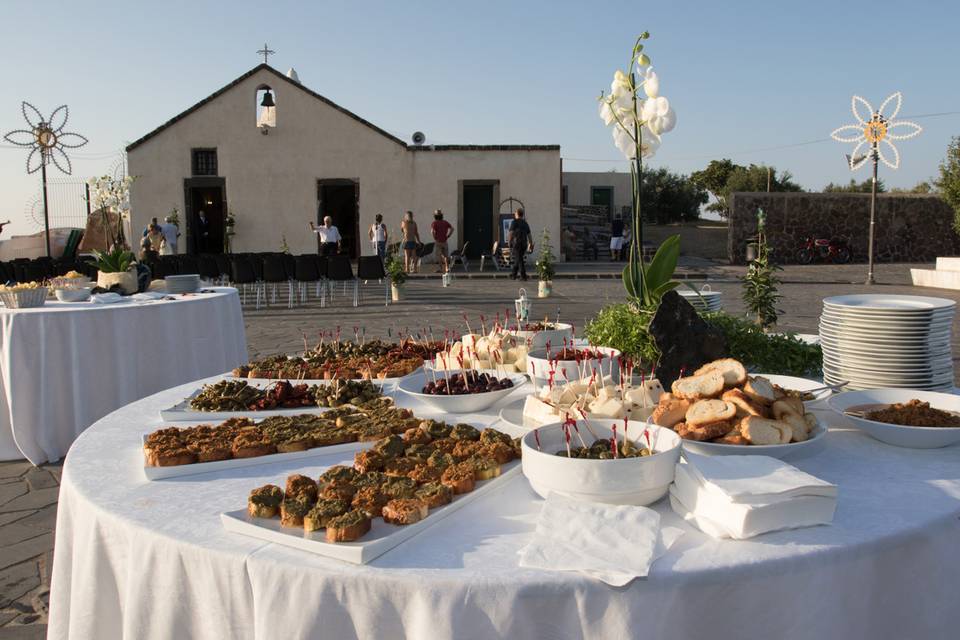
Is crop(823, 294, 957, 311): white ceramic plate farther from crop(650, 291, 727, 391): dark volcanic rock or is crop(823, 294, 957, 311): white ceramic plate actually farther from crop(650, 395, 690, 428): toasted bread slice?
crop(650, 395, 690, 428): toasted bread slice

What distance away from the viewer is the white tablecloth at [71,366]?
4.57m

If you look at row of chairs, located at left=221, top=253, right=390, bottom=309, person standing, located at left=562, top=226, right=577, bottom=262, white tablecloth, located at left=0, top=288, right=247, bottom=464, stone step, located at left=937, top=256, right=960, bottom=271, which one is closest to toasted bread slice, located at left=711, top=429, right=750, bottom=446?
white tablecloth, located at left=0, top=288, right=247, bottom=464

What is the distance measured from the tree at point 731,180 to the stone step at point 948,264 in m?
24.9

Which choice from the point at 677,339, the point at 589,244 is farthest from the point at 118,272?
the point at 589,244

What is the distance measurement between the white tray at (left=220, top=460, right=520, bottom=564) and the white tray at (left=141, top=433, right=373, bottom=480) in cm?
32

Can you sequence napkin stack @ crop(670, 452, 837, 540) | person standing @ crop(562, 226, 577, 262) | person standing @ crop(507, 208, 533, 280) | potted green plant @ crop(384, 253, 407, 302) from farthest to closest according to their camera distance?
person standing @ crop(562, 226, 577, 262) < person standing @ crop(507, 208, 533, 280) < potted green plant @ crop(384, 253, 407, 302) < napkin stack @ crop(670, 452, 837, 540)

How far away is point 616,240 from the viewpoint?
2400cm

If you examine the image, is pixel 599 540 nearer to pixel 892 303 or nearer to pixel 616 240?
pixel 892 303

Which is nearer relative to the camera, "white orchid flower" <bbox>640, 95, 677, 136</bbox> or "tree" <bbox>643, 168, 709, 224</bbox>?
"white orchid flower" <bbox>640, 95, 677, 136</bbox>

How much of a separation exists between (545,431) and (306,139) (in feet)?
71.3

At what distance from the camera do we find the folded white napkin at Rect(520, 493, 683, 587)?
1.20 m

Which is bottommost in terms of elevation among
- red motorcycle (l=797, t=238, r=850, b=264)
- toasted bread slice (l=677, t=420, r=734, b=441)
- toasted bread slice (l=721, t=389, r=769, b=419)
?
toasted bread slice (l=677, t=420, r=734, b=441)

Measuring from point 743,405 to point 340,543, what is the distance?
39.7 inches

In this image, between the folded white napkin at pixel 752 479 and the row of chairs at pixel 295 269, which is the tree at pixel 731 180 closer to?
the row of chairs at pixel 295 269
